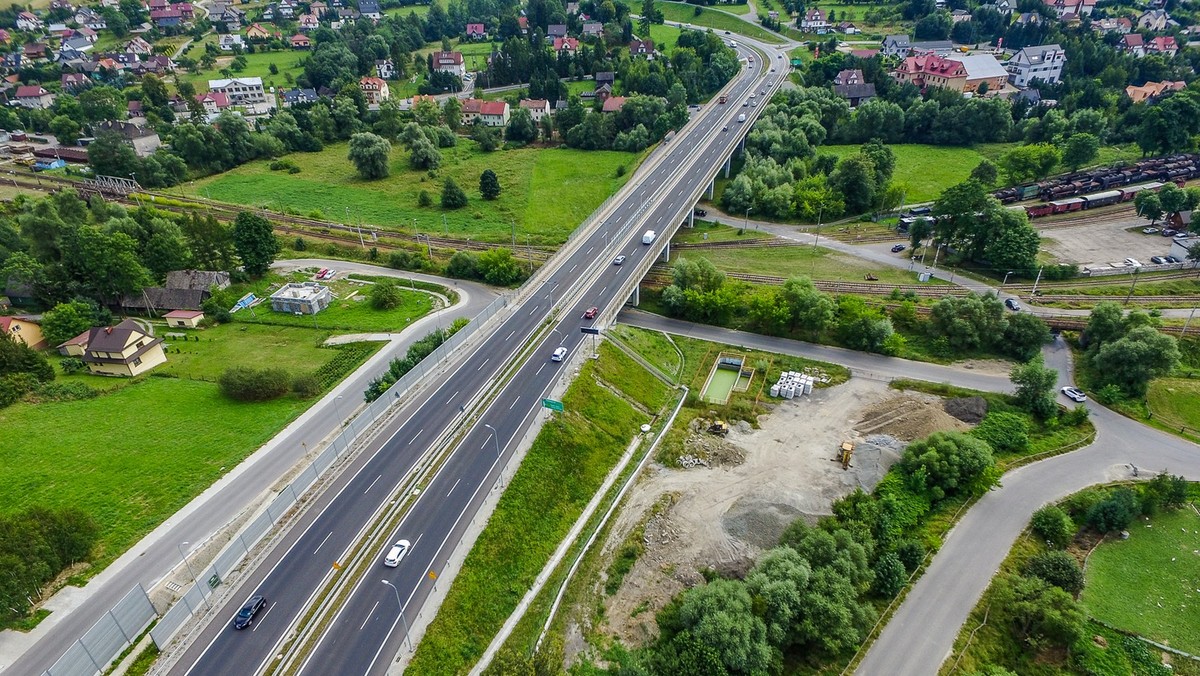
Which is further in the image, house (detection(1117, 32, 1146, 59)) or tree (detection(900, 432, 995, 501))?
house (detection(1117, 32, 1146, 59))

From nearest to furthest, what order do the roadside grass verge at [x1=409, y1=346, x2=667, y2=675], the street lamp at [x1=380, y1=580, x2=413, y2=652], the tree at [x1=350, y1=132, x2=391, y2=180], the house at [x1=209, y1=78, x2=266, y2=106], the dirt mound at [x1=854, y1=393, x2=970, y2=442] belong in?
the street lamp at [x1=380, y1=580, x2=413, y2=652] < the roadside grass verge at [x1=409, y1=346, x2=667, y2=675] < the dirt mound at [x1=854, y1=393, x2=970, y2=442] < the tree at [x1=350, y1=132, x2=391, y2=180] < the house at [x1=209, y1=78, x2=266, y2=106]

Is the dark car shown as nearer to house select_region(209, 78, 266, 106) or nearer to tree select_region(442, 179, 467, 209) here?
tree select_region(442, 179, 467, 209)

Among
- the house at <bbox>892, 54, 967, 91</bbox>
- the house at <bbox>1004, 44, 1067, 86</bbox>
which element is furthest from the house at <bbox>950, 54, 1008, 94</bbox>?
the house at <bbox>1004, 44, 1067, 86</bbox>

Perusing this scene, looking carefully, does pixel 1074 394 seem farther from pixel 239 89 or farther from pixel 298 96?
pixel 239 89

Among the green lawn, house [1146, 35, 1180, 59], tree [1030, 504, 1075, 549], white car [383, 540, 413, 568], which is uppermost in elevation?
house [1146, 35, 1180, 59]

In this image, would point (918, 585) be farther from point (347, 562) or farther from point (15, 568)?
point (15, 568)

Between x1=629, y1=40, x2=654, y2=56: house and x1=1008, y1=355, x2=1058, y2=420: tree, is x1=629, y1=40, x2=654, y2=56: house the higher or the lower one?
the higher one
